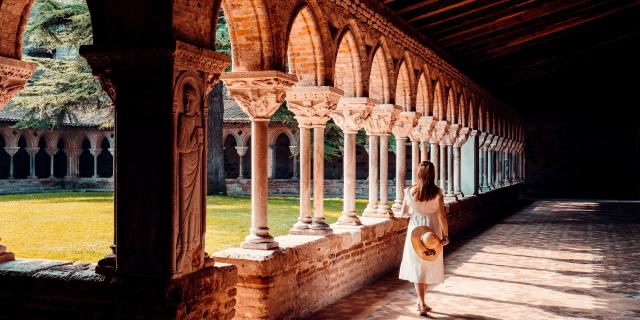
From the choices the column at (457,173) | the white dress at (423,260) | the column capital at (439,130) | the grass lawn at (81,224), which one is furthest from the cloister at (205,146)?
the grass lawn at (81,224)

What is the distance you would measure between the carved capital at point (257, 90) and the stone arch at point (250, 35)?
0.09 m

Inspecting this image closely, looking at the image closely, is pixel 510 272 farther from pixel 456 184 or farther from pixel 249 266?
pixel 456 184

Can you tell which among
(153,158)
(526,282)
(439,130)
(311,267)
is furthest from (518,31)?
(153,158)

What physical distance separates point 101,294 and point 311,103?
3465 millimetres

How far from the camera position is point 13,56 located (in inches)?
199

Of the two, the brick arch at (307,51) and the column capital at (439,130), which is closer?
the brick arch at (307,51)

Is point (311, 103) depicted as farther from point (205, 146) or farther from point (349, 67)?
point (205, 146)

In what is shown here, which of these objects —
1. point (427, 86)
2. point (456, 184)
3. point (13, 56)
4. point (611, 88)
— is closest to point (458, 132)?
point (456, 184)

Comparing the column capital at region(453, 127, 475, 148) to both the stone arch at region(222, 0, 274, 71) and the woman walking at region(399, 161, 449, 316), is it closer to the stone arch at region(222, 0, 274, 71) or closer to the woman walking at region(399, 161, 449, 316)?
the woman walking at region(399, 161, 449, 316)

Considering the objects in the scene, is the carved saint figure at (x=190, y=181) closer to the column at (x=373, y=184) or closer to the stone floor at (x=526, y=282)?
the stone floor at (x=526, y=282)

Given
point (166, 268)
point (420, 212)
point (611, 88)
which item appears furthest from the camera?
point (611, 88)

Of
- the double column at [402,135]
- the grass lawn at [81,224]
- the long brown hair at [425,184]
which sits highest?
the double column at [402,135]

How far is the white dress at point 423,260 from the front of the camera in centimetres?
616

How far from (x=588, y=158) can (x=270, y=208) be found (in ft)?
44.9
